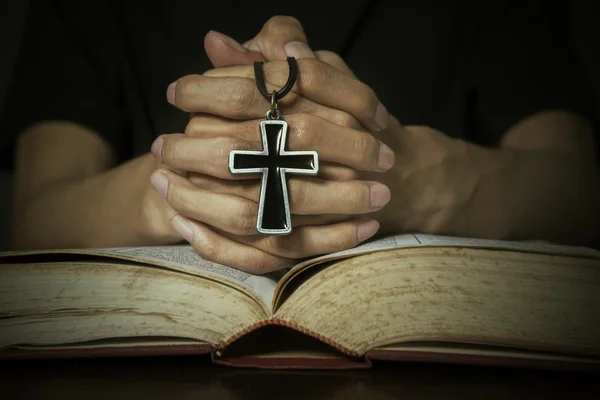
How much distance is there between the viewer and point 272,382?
595mm

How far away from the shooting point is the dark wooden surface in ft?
1.85

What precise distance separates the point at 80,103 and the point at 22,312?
0.77m

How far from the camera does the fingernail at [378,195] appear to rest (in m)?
0.80

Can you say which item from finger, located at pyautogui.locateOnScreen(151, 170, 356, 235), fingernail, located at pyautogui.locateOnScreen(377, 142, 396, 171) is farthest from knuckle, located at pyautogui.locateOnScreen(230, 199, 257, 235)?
fingernail, located at pyautogui.locateOnScreen(377, 142, 396, 171)

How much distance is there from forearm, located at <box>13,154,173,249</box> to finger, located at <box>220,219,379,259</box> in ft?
0.82


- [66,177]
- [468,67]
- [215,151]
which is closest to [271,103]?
[215,151]

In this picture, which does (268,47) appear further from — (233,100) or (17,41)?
(17,41)

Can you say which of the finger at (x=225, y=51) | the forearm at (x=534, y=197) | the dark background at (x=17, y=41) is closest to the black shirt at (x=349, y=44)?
the forearm at (x=534, y=197)

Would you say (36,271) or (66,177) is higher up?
(66,177)

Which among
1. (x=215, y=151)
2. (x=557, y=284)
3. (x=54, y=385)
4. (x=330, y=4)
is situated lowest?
(x=54, y=385)

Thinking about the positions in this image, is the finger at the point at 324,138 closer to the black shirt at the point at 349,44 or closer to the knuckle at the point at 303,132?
the knuckle at the point at 303,132

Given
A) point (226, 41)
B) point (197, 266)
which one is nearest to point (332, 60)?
point (226, 41)

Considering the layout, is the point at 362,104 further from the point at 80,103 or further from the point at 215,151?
the point at 80,103

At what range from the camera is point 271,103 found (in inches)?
30.6
